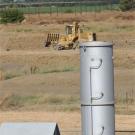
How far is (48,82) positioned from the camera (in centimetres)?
2447

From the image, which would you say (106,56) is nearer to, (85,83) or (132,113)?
(85,83)

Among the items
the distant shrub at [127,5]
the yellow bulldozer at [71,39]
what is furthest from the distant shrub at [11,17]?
the yellow bulldozer at [71,39]

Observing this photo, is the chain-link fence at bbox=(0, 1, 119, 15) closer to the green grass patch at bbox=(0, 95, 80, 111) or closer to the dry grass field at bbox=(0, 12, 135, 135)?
the dry grass field at bbox=(0, 12, 135, 135)

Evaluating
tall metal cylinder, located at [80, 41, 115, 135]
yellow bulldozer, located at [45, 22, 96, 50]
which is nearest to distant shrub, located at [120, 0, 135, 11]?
yellow bulldozer, located at [45, 22, 96, 50]

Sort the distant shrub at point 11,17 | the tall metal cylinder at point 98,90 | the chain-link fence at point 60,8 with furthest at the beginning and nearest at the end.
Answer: the chain-link fence at point 60,8, the distant shrub at point 11,17, the tall metal cylinder at point 98,90

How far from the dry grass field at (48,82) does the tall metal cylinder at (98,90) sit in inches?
354

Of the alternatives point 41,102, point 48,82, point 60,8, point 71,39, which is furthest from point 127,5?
point 41,102

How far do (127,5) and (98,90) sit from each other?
8041 cm

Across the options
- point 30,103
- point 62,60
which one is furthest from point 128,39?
point 30,103

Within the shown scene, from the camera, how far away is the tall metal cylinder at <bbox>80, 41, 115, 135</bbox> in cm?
418

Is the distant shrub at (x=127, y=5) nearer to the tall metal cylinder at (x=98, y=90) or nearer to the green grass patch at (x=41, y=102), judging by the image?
the green grass patch at (x=41, y=102)

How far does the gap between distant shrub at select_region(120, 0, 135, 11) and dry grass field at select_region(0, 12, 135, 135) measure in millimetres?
31186

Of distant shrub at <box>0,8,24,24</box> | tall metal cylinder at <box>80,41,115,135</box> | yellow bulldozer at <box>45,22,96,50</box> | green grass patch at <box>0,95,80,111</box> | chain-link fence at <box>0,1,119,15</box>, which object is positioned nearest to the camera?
tall metal cylinder at <box>80,41,115,135</box>

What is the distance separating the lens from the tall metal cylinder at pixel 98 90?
13.7 ft
